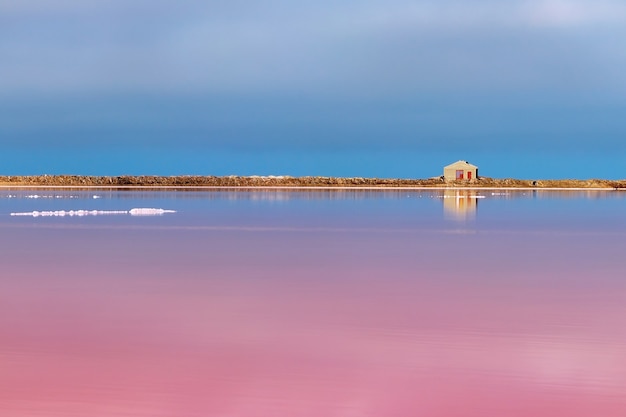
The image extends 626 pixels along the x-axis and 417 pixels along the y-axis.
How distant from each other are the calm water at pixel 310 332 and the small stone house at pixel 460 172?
232 feet

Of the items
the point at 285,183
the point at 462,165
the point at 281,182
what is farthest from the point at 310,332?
the point at 281,182

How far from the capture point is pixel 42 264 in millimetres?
12648

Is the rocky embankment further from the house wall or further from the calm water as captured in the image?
the calm water

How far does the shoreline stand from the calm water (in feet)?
232

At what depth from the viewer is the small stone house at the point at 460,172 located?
3364 inches

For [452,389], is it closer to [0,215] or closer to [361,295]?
[361,295]

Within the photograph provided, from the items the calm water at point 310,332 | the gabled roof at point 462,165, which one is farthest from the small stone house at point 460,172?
the calm water at point 310,332

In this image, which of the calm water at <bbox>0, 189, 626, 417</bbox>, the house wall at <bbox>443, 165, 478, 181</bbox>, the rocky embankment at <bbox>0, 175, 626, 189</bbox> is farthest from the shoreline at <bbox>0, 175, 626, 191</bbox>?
the calm water at <bbox>0, 189, 626, 417</bbox>

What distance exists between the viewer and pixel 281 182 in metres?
96.2

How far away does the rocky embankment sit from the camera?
8952 centimetres

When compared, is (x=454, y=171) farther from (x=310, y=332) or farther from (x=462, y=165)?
(x=310, y=332)

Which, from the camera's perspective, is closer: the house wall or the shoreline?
the house wall

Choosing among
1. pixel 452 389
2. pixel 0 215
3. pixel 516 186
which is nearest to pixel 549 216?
pixel 0 215

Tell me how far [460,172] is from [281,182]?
2109cm
